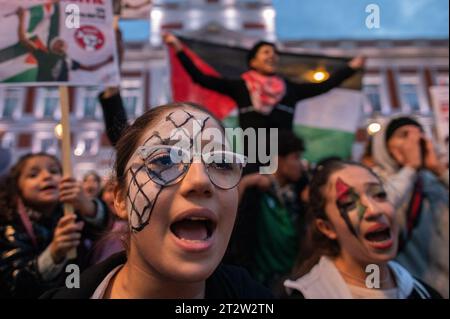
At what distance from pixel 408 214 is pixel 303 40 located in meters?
19.3

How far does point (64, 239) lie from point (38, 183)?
19.3 inches

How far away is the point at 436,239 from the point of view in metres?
2.31

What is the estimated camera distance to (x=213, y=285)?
1186 millimetres

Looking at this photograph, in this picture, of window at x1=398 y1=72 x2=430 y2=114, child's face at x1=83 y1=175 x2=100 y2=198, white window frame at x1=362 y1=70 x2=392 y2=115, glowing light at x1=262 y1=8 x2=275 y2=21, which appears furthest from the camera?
glowing light at x1=262 y1=8 x2=275 y2=21

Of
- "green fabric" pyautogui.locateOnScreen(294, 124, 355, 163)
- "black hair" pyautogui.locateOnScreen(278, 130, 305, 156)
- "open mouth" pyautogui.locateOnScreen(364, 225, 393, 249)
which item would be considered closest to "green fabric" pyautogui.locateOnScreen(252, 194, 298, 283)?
"black hair" pyautogui.locateOnScreen(278, 130, 305, 156)

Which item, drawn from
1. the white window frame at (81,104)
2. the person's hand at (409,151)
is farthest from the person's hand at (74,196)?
the white window frame at (81,104)

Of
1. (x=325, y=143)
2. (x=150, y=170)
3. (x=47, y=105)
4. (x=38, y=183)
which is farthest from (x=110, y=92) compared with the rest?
(x=47, y=105)

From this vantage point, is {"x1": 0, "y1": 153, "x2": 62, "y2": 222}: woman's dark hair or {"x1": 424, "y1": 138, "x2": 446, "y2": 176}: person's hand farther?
{"x1": 424, "y1": 138, "x2": 446, "y2": 176}: person's hand

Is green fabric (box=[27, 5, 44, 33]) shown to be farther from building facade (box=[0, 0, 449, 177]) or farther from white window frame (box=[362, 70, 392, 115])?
white window frame (box=[362, 70, 392, 115])

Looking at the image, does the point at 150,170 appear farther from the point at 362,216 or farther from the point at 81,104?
the point at 81,104

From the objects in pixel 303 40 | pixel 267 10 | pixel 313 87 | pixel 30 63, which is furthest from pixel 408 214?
pixel 267 10

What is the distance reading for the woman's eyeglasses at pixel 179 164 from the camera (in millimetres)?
994

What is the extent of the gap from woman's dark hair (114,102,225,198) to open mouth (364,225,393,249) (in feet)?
3.05

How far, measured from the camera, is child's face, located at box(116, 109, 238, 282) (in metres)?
0.95
